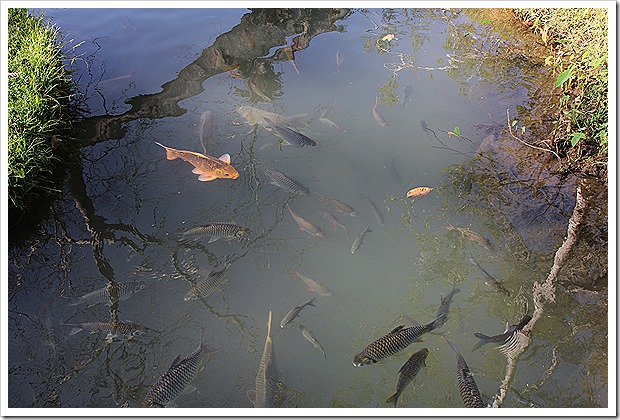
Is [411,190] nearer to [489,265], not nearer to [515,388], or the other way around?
[489,265]

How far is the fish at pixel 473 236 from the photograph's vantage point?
3.41m

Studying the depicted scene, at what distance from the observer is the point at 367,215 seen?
3641 mm

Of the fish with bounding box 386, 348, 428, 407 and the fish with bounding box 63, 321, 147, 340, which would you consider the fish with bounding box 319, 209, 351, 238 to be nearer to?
the fish with bounding box 386, 348, 428, 407

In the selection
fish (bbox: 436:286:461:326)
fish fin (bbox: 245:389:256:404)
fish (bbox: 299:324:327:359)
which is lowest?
fish (bbox: 436:286:461:326)

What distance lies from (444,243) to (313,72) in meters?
2.95

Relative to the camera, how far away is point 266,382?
264 centimetres

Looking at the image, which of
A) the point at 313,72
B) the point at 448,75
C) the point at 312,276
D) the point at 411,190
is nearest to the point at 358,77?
the point at 313,72

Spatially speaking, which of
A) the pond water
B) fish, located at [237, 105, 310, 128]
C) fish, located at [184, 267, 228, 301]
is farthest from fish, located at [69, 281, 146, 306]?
fish, located at [237, 105, 310, 128]

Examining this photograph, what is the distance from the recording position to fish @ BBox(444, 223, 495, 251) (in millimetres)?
3408

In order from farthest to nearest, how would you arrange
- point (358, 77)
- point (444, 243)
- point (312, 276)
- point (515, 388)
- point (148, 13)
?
point (148, 13) → point (358, 77) → point (444, 243) → point (312, 276) → point (515, 388)

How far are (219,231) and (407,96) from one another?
9.03 feet

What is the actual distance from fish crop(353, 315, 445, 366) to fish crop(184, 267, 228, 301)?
1.03 meters

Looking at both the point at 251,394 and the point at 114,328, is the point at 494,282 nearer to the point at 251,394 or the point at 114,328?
the point at 251,394

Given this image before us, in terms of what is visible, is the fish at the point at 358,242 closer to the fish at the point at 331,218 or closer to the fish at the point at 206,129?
the fish at the point at 331,218
